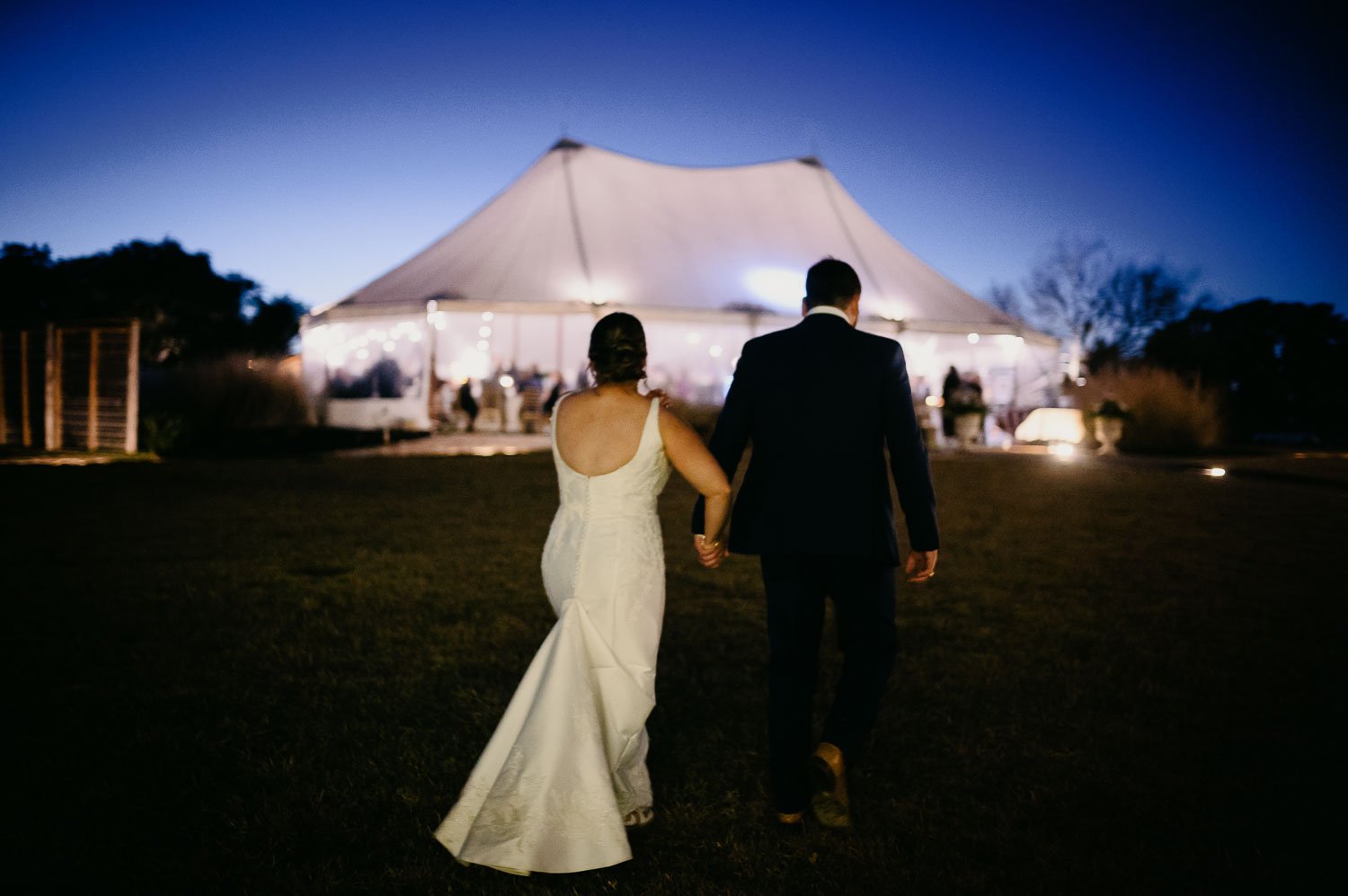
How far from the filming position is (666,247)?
793 inches

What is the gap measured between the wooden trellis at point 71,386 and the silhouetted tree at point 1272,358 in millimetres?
24351

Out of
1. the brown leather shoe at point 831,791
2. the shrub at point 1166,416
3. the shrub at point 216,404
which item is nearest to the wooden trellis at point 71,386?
the shrub at point 216,404

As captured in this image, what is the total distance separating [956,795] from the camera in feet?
8.49

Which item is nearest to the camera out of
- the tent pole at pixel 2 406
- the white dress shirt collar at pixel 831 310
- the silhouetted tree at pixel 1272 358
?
the white dress shirt collar at pixel 831 310

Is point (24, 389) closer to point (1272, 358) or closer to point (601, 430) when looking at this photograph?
point (601, 430)

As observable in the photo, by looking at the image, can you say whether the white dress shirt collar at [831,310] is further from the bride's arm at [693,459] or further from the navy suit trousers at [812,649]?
the navy suit trousers at [812,649]

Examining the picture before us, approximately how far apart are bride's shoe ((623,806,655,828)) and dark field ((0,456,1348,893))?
0.10 ft

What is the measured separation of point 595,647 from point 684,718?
106 centimetres

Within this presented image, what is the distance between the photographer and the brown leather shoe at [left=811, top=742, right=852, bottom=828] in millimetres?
2363

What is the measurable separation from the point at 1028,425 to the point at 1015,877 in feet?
59.0

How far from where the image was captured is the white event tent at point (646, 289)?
1872 centimetres

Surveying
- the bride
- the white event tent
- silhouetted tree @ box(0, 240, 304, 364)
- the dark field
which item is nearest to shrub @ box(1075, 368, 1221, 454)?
the white event tent

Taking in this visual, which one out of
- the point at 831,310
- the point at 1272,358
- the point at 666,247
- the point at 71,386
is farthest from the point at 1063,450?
the point at 1272,358

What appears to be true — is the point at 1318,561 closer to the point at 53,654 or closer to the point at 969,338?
the point at 53,654
